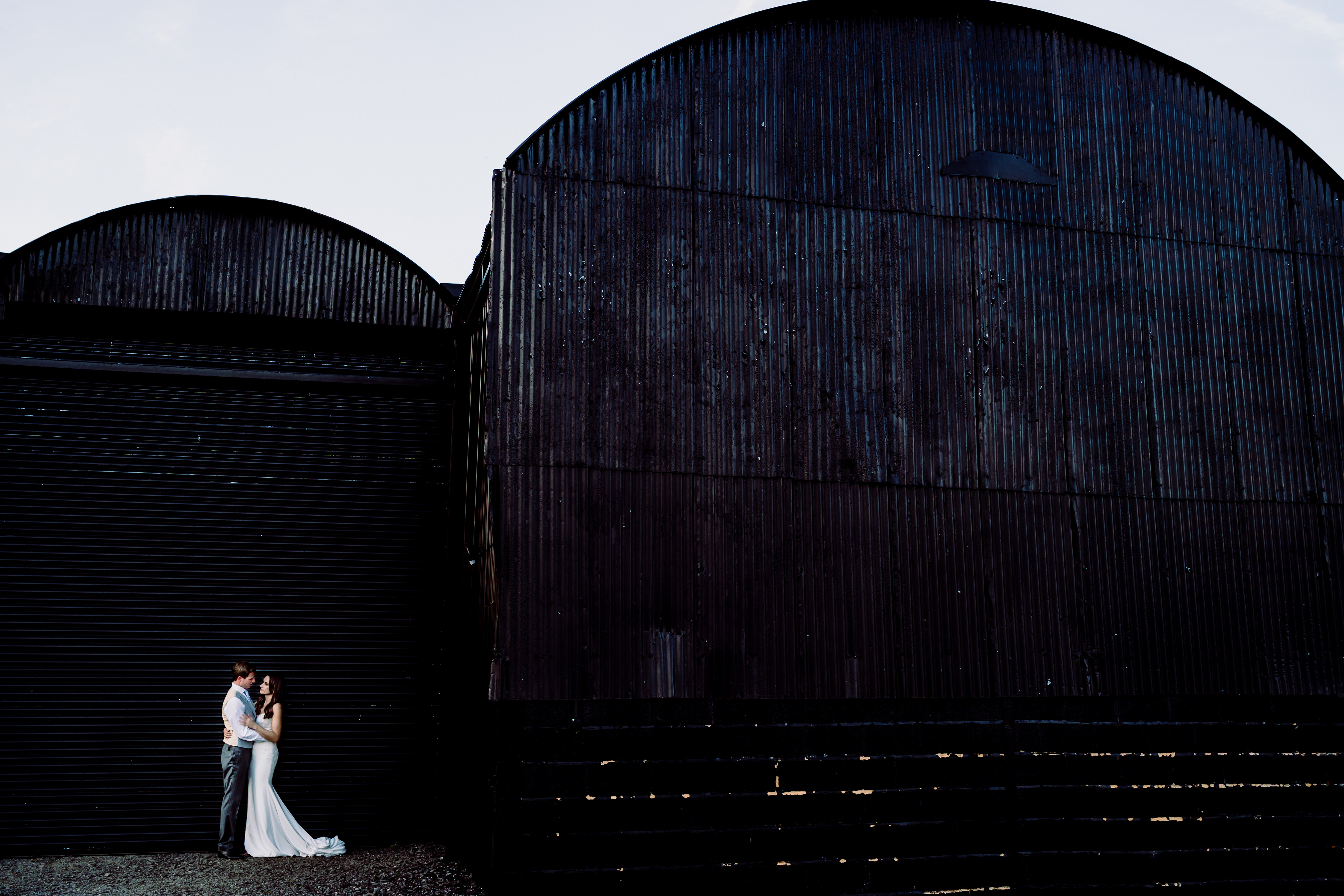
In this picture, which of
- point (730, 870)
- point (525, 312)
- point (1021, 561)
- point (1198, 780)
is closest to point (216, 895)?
point (730, 870)

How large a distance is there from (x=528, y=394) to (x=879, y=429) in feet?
9.97

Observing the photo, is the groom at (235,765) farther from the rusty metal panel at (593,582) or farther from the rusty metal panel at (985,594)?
the rusty metal panel at (985,594)

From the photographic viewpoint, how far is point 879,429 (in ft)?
28.9

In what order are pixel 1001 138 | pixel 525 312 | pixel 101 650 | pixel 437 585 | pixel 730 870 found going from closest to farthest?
pixel 730 870, pixel 525 312, pixel 1001 138, pixel 101 650, pixel 437 585

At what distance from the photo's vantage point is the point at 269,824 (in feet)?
33.9

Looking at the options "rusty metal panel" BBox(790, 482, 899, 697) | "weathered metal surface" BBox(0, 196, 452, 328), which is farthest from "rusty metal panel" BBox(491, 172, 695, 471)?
"weathered metal surface" BBox(0, 196, 452, 328)

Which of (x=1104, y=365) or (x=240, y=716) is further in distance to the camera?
(x=240, y=716)

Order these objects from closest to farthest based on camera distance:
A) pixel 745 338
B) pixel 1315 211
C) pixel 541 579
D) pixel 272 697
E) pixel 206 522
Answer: pixel 541 579 → pixel 745 338 → pixel 1315 211 → pixel 272 697 → pixel 206 522

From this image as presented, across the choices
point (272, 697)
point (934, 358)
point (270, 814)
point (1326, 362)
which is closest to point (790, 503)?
point (934, 358)

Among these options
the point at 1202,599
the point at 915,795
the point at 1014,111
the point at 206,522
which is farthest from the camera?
the point at 206,522

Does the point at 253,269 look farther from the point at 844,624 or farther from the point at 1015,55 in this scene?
the point at 1015,55

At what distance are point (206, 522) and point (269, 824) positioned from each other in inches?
130

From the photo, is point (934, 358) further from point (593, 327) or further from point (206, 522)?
point (206, 522)

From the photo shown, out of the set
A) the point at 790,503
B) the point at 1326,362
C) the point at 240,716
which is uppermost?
the point at 1326,362
